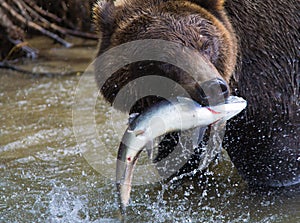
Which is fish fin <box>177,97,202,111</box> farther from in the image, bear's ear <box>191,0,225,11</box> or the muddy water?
the muddy water

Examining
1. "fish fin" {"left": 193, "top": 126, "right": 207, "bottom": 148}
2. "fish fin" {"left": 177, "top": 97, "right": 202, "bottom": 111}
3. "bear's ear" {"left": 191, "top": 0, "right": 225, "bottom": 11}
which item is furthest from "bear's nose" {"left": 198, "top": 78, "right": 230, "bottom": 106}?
"bear's ear" {"left": 191, "top": 0, "right": 225, "bottom": 11}

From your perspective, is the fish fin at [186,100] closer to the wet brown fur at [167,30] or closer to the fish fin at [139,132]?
the wet brown fur at [167,30]

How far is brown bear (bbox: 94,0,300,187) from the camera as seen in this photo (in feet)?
13.8

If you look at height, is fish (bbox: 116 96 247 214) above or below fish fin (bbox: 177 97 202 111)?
below

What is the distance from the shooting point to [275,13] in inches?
191

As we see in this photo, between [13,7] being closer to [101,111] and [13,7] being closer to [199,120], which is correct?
[101,111]

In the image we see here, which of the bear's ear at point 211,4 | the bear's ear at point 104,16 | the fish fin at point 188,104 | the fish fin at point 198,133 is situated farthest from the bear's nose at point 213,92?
the bear's ear at point 104,16

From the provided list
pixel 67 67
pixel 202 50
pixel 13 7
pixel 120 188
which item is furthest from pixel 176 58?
pixel 13 7

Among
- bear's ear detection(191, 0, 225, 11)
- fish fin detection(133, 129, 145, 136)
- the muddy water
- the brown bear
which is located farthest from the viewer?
the muddy water

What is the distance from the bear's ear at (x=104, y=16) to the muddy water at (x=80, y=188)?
4.12 feet

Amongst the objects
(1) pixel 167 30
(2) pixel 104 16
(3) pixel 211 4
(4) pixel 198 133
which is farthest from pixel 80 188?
(3) pixel 211 4

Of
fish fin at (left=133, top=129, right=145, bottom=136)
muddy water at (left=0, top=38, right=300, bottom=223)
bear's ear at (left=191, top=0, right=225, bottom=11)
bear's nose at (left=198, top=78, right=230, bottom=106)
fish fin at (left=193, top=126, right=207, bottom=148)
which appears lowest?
muddy water at (left=0, top=38, right=300, bottom=223)

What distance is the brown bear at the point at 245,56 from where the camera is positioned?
4215mm

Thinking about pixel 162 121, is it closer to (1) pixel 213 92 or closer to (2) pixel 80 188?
(1) pixel 213 92
